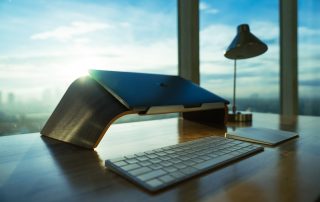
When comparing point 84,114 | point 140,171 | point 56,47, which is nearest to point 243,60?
point 56,47

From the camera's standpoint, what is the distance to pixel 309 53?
7.09ft

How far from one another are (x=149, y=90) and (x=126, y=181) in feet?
1.41

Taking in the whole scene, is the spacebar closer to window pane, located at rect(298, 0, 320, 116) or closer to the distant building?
the distant building

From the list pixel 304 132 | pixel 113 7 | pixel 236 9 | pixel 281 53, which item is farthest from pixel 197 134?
pixel 281 53

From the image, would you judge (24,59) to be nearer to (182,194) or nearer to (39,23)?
(39,23)

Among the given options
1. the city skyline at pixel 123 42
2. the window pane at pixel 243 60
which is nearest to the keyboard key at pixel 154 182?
the city skyline at pixel 123 42

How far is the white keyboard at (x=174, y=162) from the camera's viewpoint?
365mm

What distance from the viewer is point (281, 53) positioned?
2219 mm

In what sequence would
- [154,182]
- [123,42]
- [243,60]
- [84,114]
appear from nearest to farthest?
[154,182]
[84,114]
[123,42]
[243,60]

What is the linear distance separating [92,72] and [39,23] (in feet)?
2.32

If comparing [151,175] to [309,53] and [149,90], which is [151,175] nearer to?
[149,90]

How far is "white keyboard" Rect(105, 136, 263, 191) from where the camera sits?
365 mm

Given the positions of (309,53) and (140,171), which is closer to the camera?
(140,171)

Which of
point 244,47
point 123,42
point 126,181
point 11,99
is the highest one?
point 123,42
